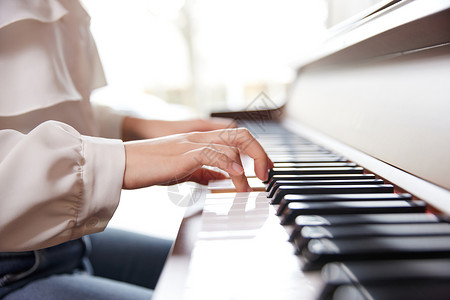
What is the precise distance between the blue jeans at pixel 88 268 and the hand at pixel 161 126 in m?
0.31

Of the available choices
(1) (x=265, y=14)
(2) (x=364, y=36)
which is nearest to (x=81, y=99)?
(2) (x=364, y=36)

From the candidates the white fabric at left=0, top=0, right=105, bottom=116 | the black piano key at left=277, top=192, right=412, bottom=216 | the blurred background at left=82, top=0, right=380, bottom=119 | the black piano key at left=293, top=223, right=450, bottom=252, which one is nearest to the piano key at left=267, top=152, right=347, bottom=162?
the black piano key at left=277, top=192, right=412, bottom=216

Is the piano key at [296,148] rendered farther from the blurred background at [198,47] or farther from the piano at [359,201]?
the blurred background at [198,47]

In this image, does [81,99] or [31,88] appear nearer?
[31,88]

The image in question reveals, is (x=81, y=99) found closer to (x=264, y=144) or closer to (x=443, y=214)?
(x=264, y=144)

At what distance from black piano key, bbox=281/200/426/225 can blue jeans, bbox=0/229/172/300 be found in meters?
0.41

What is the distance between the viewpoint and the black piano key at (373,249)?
0.31 m

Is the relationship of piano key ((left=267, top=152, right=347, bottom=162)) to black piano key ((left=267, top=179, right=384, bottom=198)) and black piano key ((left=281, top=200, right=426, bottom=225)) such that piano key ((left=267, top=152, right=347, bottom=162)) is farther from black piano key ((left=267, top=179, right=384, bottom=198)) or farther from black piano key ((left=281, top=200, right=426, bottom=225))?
black piano key ((left=281, top=200, right=426, bottom=225))

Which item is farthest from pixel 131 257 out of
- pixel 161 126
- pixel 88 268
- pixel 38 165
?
pixel 38 165

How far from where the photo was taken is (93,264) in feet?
2.93

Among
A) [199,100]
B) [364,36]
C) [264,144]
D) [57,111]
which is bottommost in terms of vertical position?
[199,100]

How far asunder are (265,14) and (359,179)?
13.3 ft

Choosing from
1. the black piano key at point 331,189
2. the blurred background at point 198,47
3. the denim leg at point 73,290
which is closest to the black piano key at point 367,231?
the black piano key at point 331,189

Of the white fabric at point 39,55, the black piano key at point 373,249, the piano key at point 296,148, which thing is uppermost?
the white fabric at point 39,55
